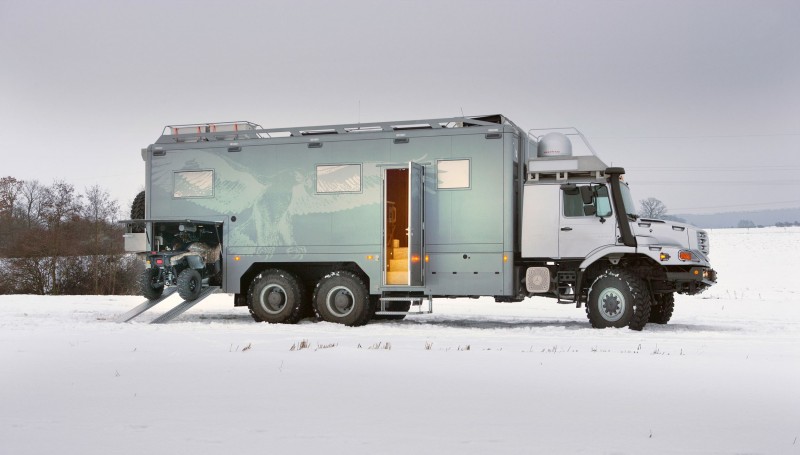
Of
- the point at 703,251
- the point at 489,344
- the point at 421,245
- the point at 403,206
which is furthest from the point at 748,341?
the point at 403,206

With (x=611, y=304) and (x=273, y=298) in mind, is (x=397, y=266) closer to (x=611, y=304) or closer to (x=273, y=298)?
(x=273, y=298)

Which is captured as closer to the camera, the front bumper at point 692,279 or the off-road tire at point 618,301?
the off-road tire at point 618,301

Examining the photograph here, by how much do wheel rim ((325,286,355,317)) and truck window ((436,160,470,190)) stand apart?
2884 millimetres

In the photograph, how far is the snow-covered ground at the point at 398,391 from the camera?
6715 mm

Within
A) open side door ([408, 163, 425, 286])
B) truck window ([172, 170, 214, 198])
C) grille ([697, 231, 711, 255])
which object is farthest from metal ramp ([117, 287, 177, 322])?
grille ([697, 231, 711, 255])

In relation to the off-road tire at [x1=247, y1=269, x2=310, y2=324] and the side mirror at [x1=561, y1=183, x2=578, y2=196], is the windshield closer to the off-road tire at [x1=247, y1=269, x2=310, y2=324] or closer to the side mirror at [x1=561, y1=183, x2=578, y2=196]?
the side mirror at [x1=561, y1=183, x2=578, y2=196]

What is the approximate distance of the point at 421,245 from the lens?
17156mm

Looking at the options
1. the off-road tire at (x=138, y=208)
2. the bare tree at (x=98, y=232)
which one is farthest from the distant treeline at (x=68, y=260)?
the off-road tire at (x=138, y=208)

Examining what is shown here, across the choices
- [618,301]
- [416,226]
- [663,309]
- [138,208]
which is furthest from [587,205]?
[138,208]

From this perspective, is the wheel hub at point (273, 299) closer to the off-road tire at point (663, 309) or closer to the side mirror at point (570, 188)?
the side mirror at point (570, 188)

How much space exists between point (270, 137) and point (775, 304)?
47.6 ft

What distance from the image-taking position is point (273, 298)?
18297mm

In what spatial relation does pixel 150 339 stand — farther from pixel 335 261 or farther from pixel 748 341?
pixel 748 341

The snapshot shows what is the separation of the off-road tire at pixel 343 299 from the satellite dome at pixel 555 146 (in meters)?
4.55
